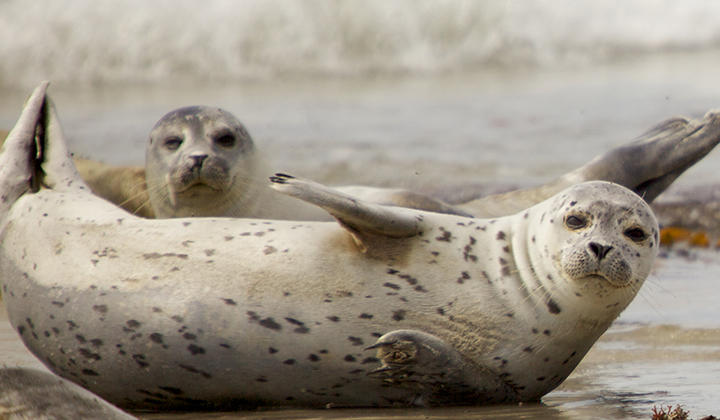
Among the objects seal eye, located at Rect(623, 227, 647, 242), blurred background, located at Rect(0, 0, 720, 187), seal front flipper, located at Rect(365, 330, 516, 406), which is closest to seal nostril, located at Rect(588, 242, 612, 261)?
seal eye, located at Rect(623, 227, 647, 242)

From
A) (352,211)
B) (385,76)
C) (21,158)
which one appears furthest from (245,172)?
(385,76)

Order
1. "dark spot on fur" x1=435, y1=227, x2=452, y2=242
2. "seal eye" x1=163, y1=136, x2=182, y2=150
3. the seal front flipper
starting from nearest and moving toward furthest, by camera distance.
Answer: the seal front flipper
"dark spot on fur" x1=435, y1=227, x2=452, y2=242
"seal eye" x1=163, y1=136, x2=182, y2=150

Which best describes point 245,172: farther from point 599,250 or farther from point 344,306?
point 599,250

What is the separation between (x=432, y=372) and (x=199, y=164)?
189 cm

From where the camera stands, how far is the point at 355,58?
18.5 metres

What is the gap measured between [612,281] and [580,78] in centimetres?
1422

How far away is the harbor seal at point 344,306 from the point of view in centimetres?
376

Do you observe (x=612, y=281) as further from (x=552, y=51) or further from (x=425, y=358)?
(x=552, y=51)

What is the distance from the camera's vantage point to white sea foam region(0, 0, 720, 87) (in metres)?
18.2

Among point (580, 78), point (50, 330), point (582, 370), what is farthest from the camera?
point (580, 78)

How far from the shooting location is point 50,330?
3953mm

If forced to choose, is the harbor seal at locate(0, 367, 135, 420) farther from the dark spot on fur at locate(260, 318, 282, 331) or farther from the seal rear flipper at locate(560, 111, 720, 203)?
the seal rear flipper at locate(560, 111, 720, 203)

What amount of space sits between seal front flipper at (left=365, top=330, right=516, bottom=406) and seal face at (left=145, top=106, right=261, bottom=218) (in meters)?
1.75

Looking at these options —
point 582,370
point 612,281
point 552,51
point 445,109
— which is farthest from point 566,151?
point 612,281
